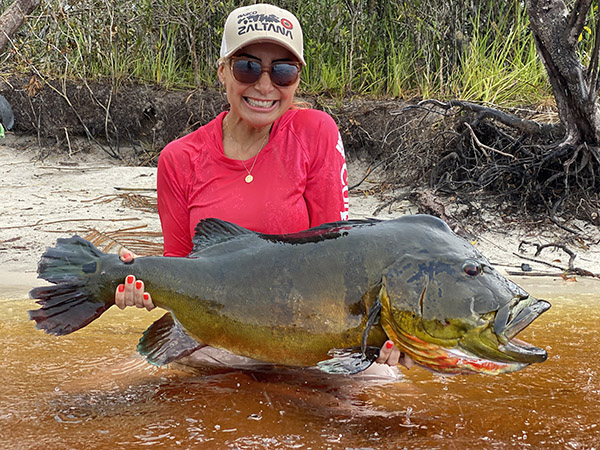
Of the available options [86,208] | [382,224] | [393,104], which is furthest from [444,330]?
[393,104]

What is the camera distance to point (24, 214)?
5.69 metres

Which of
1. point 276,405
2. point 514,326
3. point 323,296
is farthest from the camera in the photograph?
point 276,405

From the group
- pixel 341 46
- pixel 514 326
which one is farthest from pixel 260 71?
pixel 341 46

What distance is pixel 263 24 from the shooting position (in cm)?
268

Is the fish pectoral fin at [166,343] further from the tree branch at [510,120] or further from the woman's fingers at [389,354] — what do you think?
the tree branch at [510,120]

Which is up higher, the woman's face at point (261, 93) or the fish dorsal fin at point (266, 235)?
the woman's face at point (261, 93)

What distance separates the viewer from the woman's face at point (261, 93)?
2771mm

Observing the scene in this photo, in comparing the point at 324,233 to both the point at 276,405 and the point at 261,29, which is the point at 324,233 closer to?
the point at 276,405

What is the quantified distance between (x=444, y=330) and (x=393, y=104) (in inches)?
204

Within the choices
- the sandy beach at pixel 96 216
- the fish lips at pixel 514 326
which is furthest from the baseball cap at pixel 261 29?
the sandy beach at pixel 96 216

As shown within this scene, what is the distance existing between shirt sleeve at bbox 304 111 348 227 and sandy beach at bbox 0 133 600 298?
2012 mm

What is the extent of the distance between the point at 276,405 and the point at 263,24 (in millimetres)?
1545

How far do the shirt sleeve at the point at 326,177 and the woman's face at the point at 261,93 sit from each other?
21 cm

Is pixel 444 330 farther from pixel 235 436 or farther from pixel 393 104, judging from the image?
pixel 393 104
